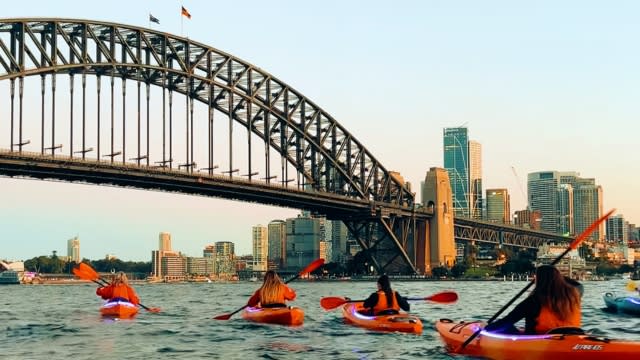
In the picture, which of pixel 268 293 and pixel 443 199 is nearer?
pixel 268 293

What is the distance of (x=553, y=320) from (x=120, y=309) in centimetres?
2137

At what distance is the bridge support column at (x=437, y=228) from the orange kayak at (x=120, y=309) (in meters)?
104

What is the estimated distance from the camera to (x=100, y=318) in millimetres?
35969

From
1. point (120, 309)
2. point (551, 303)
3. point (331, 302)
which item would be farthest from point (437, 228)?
point (551, 303)

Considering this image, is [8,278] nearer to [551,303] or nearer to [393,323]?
[393,323]

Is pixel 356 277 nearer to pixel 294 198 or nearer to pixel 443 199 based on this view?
pixel 443 199

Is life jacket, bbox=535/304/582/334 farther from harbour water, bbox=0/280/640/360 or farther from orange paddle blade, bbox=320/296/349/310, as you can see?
orange paddle blade, bbox=320/296/349/310

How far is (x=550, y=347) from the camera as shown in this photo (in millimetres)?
17172

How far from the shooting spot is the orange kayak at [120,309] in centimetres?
3478

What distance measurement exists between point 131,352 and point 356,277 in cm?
11301

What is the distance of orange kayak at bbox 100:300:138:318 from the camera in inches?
1369

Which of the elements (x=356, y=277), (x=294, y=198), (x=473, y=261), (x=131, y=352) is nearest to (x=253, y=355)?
(x=131, y=352)

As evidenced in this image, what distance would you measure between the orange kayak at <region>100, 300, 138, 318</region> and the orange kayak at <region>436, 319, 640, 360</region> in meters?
18.2

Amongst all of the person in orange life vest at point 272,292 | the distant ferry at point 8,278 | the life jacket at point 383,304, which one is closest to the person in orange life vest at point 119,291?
the person in orange life vest at point 272,292
